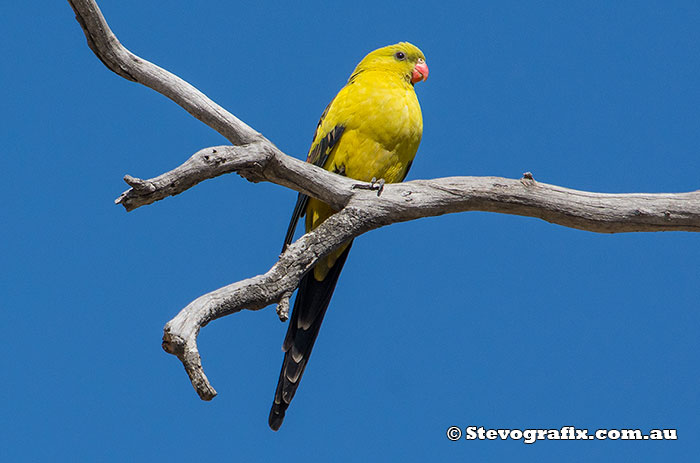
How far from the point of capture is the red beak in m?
5.00

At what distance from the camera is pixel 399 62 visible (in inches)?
193

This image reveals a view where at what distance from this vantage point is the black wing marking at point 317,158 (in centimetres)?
438

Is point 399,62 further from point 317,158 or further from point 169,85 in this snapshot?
point 169,85

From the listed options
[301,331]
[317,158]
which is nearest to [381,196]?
[317,158]

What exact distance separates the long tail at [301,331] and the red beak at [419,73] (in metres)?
1.55

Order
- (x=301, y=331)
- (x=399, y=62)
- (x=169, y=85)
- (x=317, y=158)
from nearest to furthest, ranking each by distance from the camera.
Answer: (x=169, y=85) → (x=301, y=331) → (x=317, y=158) → (x=399, y=62)

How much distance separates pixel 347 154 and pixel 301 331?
4.34 ft

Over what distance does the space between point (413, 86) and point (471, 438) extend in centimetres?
279

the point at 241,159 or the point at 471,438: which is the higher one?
the point at 241,159

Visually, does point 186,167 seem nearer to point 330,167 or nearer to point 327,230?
point 327,230

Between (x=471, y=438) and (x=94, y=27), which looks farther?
(x=471, y=438)

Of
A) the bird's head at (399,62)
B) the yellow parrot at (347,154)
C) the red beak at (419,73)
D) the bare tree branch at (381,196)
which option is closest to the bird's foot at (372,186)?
the bare tree branch at (381,196)

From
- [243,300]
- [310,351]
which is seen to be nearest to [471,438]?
[310,351]

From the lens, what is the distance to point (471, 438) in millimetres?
4289
